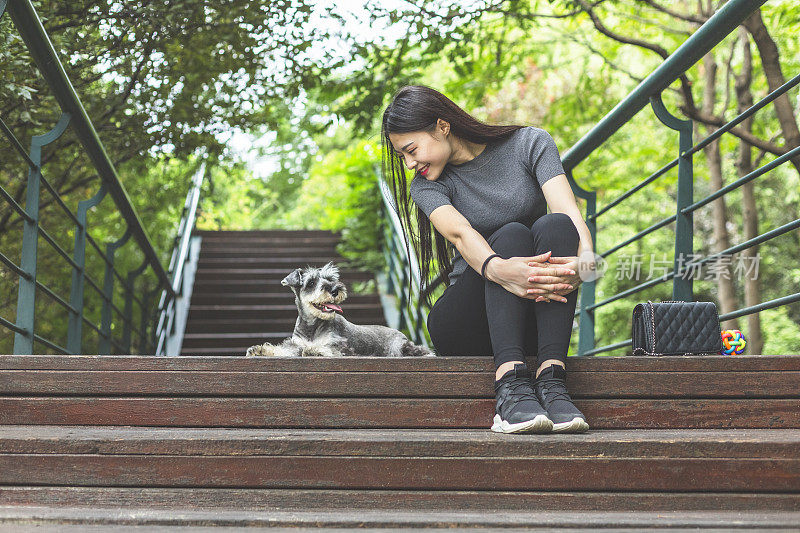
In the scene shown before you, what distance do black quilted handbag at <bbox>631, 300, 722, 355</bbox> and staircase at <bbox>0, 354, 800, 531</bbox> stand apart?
188 mm

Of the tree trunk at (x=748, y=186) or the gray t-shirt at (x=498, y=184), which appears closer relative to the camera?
the gray t-shirt at (x=498, y=184)

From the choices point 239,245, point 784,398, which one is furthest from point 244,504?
point 239,245

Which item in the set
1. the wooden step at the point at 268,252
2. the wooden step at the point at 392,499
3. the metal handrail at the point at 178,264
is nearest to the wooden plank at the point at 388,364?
the wooden step at the point at 392,499

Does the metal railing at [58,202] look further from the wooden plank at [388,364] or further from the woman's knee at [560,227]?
the woman's knee at [560,227]

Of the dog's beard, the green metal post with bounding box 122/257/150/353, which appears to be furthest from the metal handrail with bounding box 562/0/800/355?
the green metal post with bounding box 122/257/150/353

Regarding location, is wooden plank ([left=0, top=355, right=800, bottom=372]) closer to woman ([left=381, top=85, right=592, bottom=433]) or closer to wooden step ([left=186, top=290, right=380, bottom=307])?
woman ([left=381, top=85, right=592, bottom=433])

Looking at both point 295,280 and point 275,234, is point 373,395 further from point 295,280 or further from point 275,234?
point 275,234

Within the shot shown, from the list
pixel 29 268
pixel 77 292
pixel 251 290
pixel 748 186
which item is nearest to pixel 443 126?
pixel 29 268

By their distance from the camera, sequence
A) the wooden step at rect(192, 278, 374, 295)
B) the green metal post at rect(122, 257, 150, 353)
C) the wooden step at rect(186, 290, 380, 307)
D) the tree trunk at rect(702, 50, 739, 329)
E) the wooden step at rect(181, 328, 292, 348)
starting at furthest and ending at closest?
the wooden step at rect(192, 278, 374, 295)
the wooden step at rect(186, 290, 380, 307)
the tree trunk at rect(702, 50, 739, 329)
the wooden step at rect(181, 328, 292, 348)
the green metal post at rect(122, 257, 150, 353)

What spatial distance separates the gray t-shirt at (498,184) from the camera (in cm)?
292

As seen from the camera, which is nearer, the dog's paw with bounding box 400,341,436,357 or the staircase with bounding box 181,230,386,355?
the dog's paw with bounding box 400,341,436,357

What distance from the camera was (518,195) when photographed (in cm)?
292

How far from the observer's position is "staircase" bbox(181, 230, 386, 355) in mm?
7570

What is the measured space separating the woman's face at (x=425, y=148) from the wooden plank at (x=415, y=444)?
1125mm
